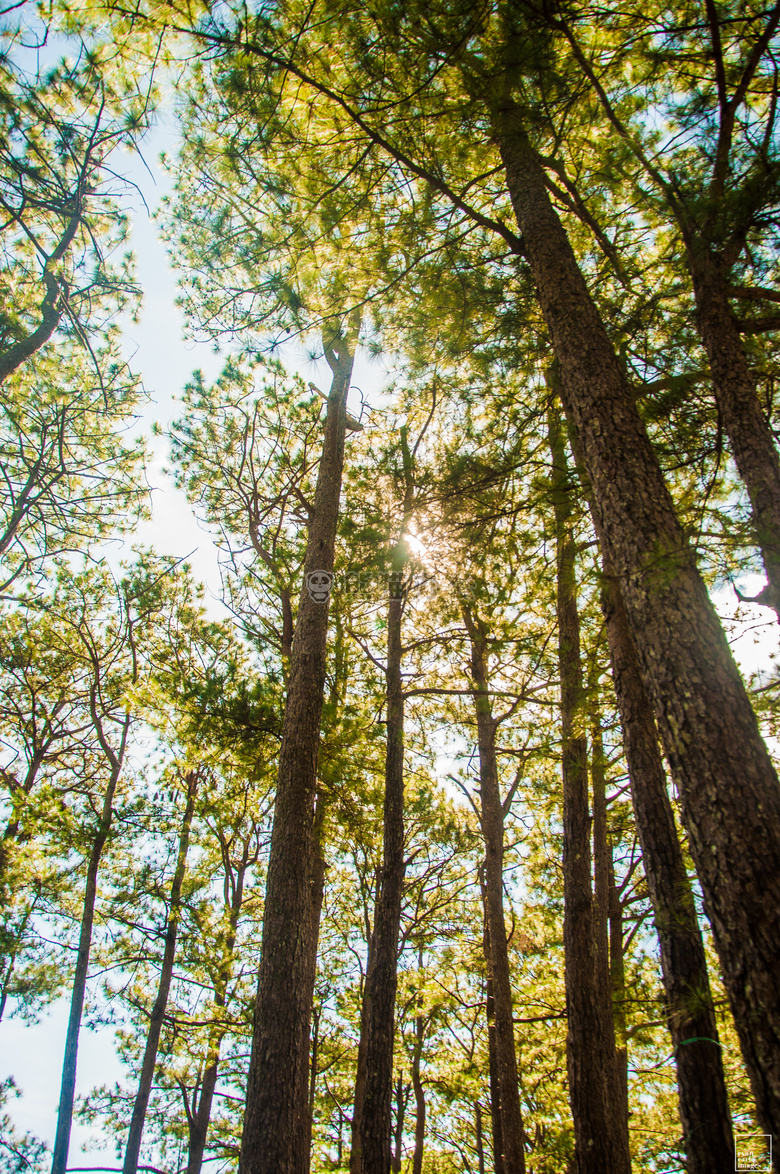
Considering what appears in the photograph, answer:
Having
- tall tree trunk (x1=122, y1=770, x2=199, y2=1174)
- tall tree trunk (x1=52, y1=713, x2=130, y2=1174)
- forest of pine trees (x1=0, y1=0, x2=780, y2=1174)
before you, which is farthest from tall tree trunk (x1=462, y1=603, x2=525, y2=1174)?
tall tree trunk (x1=52, y1=713, x2=130, y2=1174)

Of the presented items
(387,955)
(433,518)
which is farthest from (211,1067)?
(433,518)

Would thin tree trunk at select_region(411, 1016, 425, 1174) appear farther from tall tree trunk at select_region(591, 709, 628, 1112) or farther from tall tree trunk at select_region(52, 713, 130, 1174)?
tall tree trunk at select_region(52, 713, 130, 1174)

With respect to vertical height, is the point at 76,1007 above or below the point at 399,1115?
above

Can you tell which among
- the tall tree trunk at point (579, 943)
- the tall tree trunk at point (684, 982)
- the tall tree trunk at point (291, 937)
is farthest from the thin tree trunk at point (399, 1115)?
the tall tree trunk at point (684, 982)

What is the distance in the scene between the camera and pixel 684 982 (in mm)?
2316

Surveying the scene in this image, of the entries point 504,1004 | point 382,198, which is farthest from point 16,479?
point 504,1004

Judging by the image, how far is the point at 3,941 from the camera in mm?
7879

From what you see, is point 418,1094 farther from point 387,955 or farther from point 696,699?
point 696,699

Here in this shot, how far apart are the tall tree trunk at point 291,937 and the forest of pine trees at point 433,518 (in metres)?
0.02

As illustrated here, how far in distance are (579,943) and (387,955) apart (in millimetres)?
2028

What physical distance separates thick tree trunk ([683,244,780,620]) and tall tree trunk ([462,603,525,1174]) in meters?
2.62

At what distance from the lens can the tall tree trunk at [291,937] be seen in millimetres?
3111

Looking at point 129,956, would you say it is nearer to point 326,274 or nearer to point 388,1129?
point 388,1129

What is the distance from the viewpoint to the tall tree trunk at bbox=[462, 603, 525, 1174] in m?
5.52
